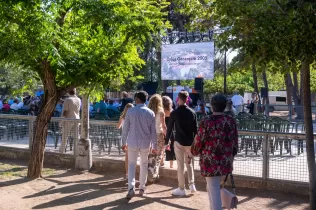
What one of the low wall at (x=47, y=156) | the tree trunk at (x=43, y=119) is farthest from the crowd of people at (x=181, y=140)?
the tree trunk at (x=43, y=119)

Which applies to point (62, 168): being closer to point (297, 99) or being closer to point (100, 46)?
point (100, 46)

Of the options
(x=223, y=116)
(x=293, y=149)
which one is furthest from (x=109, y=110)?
(x=223, y=116)

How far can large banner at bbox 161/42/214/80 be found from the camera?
81.7ft

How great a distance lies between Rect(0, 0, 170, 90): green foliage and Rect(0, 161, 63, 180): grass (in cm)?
203

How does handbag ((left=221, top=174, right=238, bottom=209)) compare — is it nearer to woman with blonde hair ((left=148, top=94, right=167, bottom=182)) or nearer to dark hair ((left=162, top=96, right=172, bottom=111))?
woman with blonde hair ((left=148, top=94, right=167, bottom=182))

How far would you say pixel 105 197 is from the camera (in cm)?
784

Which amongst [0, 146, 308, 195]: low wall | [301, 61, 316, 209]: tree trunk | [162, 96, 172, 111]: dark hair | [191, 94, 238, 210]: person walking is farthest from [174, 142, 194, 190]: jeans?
[301, 61, 316, 209]: tree trunk

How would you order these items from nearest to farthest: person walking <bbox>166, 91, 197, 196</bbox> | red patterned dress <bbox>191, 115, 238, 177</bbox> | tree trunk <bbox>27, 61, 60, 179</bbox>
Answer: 1. red patterned dress <bbox>191, 115, 238, 177</bbox>
2. person walking <bbox>166, 91, 197, 196</bbox>
3. tree trunk <bbox>27, 61, 60, 179</bbox>

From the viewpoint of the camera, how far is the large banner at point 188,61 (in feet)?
81.7

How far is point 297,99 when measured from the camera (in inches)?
1210

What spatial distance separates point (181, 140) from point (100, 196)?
1.67 m

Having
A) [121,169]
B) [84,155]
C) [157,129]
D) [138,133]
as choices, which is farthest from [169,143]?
[84,155]

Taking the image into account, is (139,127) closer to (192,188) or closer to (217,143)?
(192,188)

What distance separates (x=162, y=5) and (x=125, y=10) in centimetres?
103
